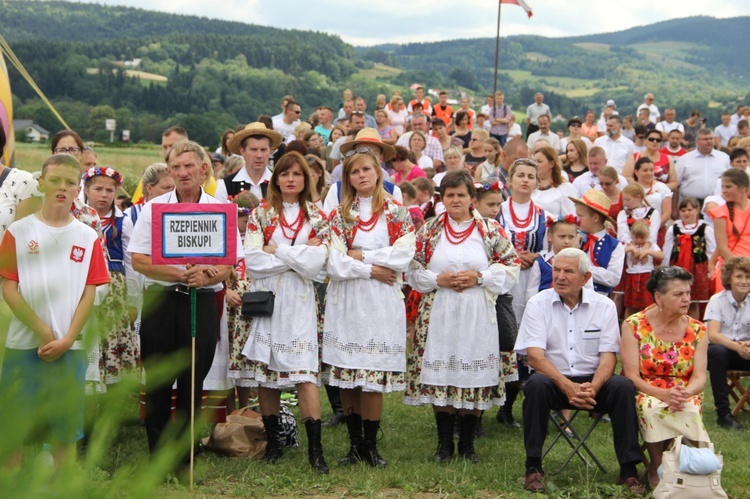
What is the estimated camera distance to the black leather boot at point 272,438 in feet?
22.3

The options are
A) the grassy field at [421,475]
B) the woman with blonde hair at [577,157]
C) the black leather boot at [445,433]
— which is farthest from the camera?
the woman with blonde hair at [577,157]

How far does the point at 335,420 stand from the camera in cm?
802

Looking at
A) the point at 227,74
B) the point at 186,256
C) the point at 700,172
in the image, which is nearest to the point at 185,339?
the point at 186,256

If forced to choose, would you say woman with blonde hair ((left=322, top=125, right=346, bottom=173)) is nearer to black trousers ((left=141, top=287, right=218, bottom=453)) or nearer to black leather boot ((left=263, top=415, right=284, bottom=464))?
black leather boot ((left=263, top=415, right=284, bottom=464))

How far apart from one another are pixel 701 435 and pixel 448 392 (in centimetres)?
174

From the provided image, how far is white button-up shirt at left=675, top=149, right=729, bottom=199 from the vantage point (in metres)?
14.3

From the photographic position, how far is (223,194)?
26.3ft

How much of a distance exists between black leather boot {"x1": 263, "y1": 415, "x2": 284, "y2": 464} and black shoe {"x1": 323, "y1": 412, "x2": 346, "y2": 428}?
44.5 inches

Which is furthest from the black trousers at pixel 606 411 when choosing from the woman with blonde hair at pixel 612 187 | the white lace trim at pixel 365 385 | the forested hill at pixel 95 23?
the forested hill at pixel 95 23

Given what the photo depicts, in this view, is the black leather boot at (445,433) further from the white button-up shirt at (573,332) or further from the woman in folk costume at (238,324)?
the woman in folk costume at (238,324)

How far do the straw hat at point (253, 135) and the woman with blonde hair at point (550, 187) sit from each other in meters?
2.49

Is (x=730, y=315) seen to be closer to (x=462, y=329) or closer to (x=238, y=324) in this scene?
(x=462, y=329)

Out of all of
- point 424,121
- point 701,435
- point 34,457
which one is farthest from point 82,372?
point 424,121

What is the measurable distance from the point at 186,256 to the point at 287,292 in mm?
891
